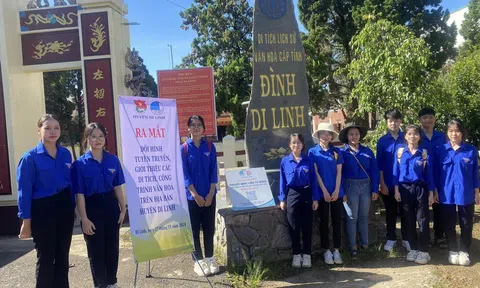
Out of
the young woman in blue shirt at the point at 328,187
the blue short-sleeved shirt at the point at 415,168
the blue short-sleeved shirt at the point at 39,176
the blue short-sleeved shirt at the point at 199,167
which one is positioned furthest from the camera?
the young woman in blue shirt at the point at 328,187

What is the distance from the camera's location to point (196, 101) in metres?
7.27

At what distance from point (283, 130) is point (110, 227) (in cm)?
258

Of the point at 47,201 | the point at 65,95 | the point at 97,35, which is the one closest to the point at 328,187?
the point at 47,201

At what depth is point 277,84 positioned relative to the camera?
515 cm

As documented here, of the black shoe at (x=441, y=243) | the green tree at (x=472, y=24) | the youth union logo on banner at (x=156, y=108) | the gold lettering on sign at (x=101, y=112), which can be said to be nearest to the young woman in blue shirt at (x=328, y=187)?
the black shoe at (x=441, y=243)

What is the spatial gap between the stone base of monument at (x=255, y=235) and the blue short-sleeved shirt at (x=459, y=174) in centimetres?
142

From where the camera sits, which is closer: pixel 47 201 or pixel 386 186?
pixel 47 201

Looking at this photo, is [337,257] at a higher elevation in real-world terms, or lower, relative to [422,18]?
lower

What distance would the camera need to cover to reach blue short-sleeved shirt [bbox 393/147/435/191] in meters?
4.14

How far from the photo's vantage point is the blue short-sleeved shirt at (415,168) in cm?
414

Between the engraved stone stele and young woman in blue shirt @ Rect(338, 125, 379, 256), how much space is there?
83 cm

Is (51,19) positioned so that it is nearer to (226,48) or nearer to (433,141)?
(433,141)

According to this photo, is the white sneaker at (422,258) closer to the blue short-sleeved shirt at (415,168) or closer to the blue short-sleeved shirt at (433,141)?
the blue short-sleeved shirt at (415,168)

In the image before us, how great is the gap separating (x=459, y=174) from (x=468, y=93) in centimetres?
413
